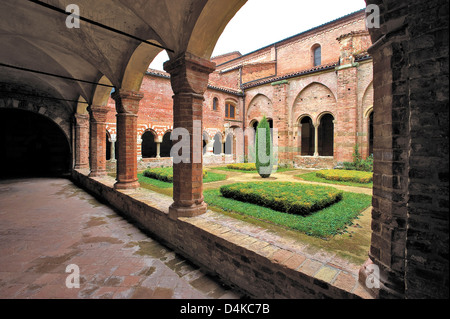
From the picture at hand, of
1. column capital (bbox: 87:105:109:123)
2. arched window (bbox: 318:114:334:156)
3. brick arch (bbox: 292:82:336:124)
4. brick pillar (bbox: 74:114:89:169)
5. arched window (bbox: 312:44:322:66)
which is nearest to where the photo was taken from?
column capital (bbox: 87:105:109:123)

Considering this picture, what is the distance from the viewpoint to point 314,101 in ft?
48.3

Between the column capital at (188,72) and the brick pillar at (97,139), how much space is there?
586 cm

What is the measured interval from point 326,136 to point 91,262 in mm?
19564

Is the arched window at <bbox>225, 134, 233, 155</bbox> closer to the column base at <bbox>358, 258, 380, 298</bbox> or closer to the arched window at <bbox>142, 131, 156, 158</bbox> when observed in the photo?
the arched window at <bbox>142, 131, 156, 158</bbox>

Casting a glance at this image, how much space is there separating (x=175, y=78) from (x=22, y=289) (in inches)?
145

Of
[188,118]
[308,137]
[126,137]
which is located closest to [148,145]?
[126,137]

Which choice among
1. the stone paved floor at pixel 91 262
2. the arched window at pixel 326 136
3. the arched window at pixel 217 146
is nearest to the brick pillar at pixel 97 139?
the stone paved floor at pixel 91 262

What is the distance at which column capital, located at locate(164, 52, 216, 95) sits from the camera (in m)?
3.54

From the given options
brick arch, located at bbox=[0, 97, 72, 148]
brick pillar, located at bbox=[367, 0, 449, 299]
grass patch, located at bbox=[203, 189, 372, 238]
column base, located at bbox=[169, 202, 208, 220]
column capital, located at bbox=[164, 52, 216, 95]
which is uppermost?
brick arch, located at bbox=[0, 97, 72, 148]

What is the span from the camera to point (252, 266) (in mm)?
2479

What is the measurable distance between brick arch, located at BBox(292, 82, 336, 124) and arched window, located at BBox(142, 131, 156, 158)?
12402mm

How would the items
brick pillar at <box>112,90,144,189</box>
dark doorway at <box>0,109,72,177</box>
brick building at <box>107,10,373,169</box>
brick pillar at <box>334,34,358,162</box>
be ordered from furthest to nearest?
dark doorway at <box>0,109,72,177</box>
brick building at <box>107,10,373,169</box>
brick pillar at <box>334,34,358,162</box>
brick pillar at <box>112,90,144,189</box>

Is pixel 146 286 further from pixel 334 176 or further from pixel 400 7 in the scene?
pixel 334 176

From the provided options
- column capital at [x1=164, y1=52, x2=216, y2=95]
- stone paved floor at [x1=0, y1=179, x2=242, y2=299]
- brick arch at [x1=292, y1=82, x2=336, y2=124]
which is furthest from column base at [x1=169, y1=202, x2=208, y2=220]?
brick arch at [x1=292, y1=82, x2=336, y2=124]
